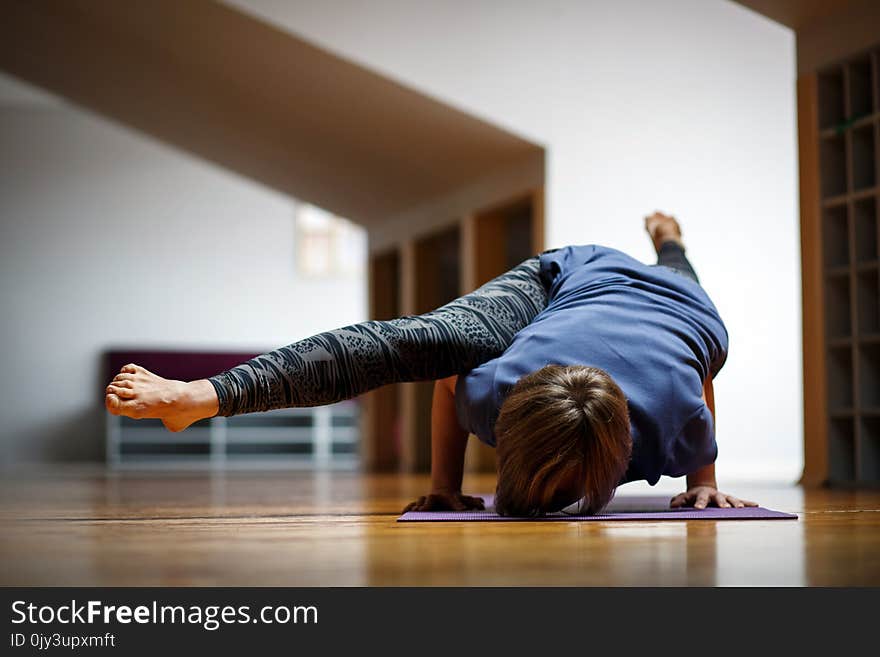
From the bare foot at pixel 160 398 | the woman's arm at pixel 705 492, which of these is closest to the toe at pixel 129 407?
the bare foot at pixel 160 398

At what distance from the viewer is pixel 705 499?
1.95 meters

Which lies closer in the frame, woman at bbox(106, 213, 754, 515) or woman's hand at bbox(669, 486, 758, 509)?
woman at bbox(106, 213, 754, 515)

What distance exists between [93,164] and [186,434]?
3.16 meters

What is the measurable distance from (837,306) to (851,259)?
0.57ft

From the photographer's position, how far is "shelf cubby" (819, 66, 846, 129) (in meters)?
3.71

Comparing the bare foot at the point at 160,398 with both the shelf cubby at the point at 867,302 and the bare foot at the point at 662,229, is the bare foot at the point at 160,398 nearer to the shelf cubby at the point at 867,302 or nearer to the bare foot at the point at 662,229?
the bare foot at the point at 662,229

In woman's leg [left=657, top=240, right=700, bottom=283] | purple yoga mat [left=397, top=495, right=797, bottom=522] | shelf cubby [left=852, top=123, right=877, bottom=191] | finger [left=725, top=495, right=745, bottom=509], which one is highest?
shelf cubby [left=852, top=123, right=877, bottom=191]

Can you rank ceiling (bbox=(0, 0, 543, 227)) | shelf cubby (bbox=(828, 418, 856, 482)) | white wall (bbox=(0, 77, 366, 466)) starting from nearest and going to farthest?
shelf cubby (bbox=(828, 418, 856, 482)) → ceiling (bbox=(0, 0, 543, 227)) → white wall (bbox=(0, 77, 366, 466))

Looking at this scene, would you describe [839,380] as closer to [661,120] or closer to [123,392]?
[661,120]

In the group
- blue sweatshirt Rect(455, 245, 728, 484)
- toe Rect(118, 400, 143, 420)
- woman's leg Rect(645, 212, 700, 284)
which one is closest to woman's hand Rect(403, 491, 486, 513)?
blue sweatshirt Rect(455, 245, 728, 484)

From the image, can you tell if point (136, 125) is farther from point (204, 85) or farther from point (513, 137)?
point (513, 137)

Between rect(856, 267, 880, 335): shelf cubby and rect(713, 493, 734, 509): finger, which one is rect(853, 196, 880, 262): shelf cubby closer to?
rect(856, 267, 880, 335): shelf cubby

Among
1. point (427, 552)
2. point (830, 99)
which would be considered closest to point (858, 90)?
point (830, 99)

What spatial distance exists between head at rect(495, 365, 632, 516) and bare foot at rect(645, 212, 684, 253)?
2.73ft
